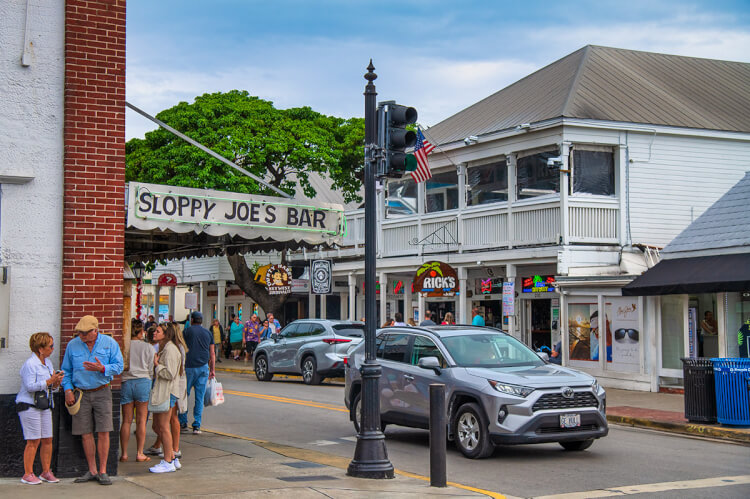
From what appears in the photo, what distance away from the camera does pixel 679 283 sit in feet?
61.9

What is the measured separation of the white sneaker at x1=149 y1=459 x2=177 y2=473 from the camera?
33.0 feet

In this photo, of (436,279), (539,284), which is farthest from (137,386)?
(539,284)

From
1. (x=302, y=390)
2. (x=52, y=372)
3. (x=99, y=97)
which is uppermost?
(x=99, y=97)

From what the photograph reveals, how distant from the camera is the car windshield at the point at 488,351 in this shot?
12188 mm

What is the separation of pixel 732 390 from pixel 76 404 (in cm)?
1024

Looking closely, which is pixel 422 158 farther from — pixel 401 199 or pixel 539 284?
pixel 401 199

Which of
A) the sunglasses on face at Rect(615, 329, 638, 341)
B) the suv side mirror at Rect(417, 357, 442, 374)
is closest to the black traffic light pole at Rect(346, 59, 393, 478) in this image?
the suv side mirror at Rect(417, 357, 442, 374)

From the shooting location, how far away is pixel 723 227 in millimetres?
19312

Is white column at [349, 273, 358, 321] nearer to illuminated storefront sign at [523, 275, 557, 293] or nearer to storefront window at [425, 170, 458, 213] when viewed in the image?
storefront window at [425, 170, 458, 213]

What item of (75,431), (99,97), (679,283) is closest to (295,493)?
(75,431)

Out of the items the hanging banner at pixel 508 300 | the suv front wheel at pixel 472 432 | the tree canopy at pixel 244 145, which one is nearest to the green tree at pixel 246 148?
the tree canopy at pixel 244 145

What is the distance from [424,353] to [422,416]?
91 centimetres

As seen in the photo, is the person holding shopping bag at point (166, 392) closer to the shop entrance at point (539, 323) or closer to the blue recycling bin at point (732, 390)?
the blue recycling bin at point (732, 390)

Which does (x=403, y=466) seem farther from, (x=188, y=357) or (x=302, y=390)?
(x=302, y=390)
